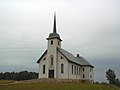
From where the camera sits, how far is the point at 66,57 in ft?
178

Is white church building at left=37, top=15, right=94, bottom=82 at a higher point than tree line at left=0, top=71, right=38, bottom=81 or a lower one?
higher

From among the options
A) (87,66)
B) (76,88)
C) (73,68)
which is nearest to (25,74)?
(87,66)

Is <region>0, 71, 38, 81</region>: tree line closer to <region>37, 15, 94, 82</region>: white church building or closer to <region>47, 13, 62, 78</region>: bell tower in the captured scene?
<region>37, 15, 94, 82</region>: white church building

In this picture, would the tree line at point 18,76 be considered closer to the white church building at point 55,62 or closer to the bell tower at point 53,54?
the white church building at point 55,62

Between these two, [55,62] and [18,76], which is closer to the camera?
[55,62]

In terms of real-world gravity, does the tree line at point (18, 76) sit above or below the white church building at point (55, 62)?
below

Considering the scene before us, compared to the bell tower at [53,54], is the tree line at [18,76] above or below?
below

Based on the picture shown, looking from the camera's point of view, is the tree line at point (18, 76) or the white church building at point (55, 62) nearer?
the white church building at point (55, 62)

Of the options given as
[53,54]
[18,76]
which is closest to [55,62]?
[53,54]

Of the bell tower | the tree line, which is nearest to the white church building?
the bell tower

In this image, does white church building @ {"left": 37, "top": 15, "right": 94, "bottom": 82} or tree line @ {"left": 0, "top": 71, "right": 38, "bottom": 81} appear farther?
tree line @ {"left": 0, "top": 71, "right": 38, "bottom": 81}

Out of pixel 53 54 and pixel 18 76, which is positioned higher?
pixel 53 54

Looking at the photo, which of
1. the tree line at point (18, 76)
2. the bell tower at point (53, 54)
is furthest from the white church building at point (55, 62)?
the tree line at point (18, 76)

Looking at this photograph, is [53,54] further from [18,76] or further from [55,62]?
[18,76]
